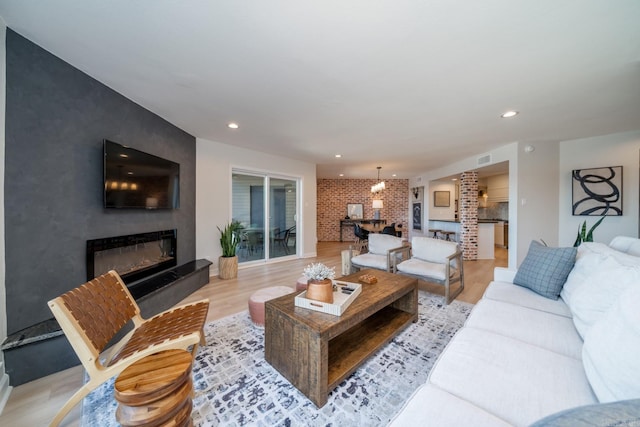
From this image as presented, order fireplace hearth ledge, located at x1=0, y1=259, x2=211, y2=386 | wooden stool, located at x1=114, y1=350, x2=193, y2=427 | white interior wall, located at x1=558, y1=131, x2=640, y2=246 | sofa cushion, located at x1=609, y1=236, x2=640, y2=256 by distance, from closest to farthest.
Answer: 1. wooden stool, located at x1=114, y1=350, x2=193, y2=427
2. fireplace hearth ledge, located at x1=0, y1=259, x2=211, y2=386
3. sofa cushion, located at x1=609, y1=236, x2=640, y2=256
4. white interior wall, located at x1=558, y1=131, x2=640, y2=246

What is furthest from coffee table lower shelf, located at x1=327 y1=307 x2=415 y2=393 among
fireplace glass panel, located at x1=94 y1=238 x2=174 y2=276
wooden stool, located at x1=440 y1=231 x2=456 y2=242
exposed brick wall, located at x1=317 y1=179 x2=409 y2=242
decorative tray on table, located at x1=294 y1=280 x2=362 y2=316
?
exposed brick wall, located at x1=317 y1=179 x2=409 y2=242

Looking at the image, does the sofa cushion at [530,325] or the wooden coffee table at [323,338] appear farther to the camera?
the wooden coffee table at [323,338]

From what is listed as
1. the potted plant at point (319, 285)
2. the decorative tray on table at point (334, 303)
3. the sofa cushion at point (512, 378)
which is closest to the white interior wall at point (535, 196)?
the sofa cushion at point (512, 378)

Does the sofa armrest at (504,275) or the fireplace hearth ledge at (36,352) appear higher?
the sofa armrest at (504,275)

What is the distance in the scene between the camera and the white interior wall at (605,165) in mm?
3670

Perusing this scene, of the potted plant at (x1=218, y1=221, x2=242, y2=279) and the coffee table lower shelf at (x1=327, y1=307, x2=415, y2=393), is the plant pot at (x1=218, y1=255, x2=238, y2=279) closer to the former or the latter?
the potted plant at (x1=218, y1=221, x2=242, y2=279)

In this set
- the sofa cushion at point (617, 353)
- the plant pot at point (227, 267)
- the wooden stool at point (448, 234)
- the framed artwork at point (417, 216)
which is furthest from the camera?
the framed artwork at point (417, 216)

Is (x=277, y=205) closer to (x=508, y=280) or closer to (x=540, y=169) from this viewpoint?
(x=508, y=280)

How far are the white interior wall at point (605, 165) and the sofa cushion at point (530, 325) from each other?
3825 millimetres

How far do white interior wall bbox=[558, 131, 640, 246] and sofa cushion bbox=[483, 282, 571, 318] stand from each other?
3319mm

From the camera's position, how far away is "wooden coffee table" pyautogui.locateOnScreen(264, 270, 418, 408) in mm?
1427

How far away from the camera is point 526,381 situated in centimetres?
101

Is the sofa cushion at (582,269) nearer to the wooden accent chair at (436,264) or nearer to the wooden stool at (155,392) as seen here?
the wooden accent chair at (436,264)

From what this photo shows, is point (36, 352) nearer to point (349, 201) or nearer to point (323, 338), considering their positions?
point (323, 338)
